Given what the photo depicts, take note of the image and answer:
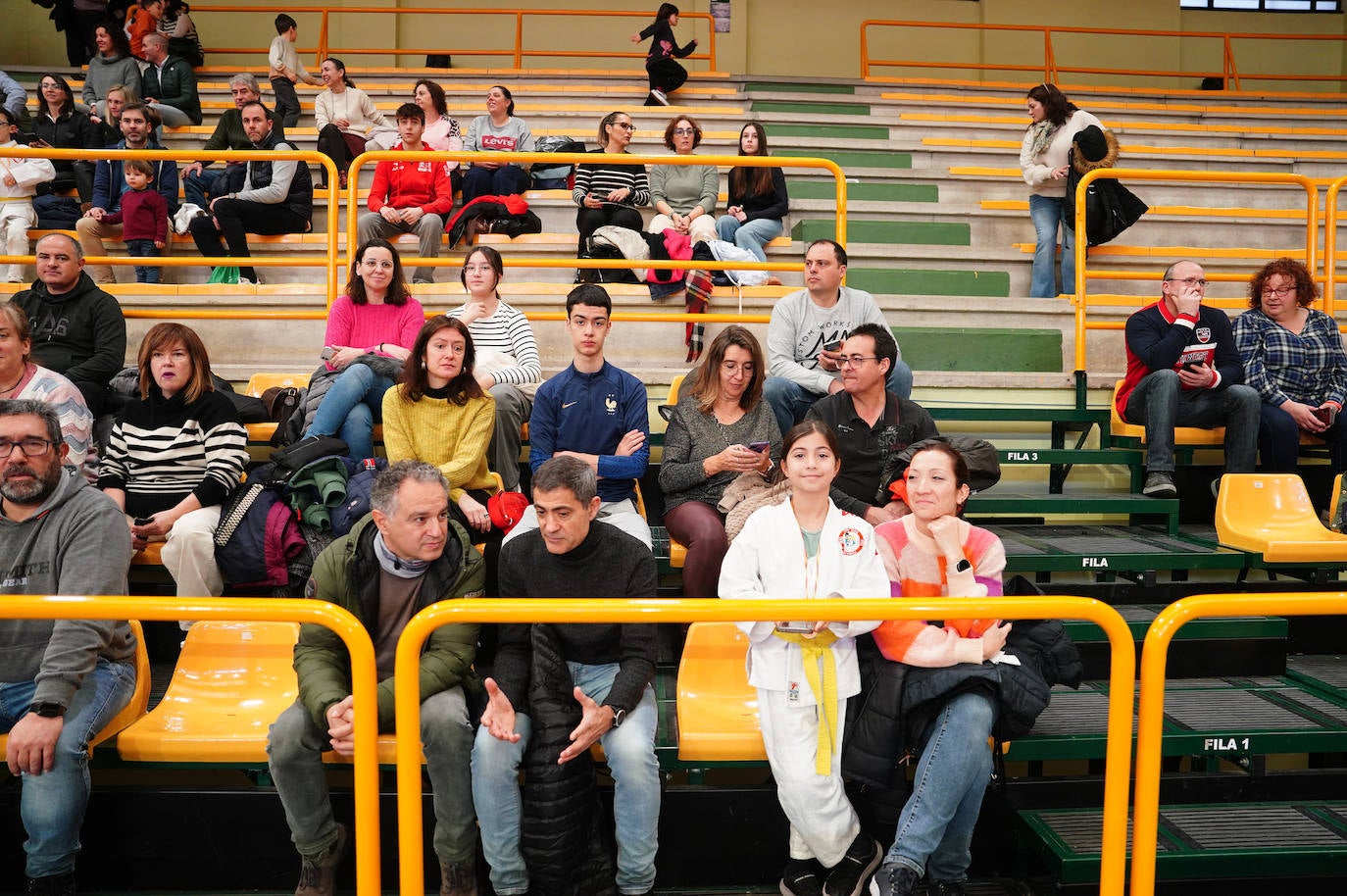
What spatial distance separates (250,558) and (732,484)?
1.77 metres

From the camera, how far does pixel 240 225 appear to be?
6.53 metres

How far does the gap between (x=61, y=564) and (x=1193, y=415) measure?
4.70 metres

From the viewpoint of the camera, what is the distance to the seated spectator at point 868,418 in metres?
4.06

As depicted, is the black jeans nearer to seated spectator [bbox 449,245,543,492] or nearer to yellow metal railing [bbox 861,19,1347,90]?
Answer: seated spectator [bbox 449,245,543,492]

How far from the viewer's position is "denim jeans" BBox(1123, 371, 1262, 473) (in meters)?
4.80

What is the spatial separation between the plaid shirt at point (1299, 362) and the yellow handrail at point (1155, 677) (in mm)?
3034

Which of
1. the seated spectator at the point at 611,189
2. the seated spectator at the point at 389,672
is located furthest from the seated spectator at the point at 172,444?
the seated spectator at the point at 611,189

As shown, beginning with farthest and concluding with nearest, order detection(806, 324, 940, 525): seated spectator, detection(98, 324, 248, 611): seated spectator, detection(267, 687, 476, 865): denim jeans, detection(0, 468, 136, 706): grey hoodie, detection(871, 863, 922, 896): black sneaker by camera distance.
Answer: detection(806, 324, 940, 525): seated spectator, detection(98, 324, 248, 611): seated spectator, detection(0, 468, 136, 706): grey hoodie, detection(267, 687, 476, 865): denim jeans, detection(871, 863, 922, 896): black sneaker

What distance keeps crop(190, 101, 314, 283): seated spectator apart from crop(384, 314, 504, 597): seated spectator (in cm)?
319

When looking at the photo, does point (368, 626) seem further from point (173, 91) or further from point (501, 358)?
point (173, 91)

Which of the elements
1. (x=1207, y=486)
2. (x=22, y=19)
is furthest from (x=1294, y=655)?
(x=22, y=19)

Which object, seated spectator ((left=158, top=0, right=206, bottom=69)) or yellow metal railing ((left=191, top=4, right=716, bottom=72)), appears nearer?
seated spectator ((left=158, top=0, right=206, bottom=69))

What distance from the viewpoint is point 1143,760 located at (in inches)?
95.1

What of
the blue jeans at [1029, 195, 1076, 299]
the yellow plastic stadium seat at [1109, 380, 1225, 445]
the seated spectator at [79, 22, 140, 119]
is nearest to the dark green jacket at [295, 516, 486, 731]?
the yellow plastic stadium seat at [1109, 380, 1225, 445]
